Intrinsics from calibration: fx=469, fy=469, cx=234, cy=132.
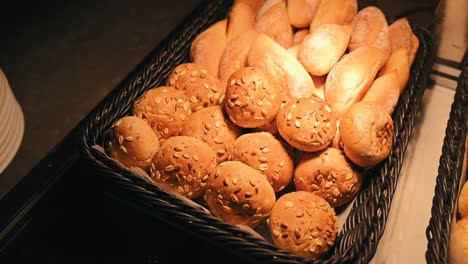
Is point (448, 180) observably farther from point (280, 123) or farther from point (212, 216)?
point (212, 216)

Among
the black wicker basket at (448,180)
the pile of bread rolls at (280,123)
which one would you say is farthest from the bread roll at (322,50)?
the black wicker basket at (448,180)

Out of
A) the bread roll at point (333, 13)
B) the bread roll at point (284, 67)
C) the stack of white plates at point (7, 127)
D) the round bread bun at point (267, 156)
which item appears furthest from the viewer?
the bread roll at point (333, 13)

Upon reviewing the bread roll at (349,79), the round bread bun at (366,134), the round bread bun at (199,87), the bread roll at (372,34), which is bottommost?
the round bread bun at (199,87)

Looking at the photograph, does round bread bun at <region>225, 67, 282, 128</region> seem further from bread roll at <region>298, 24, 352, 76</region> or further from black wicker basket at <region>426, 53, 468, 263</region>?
black wicker basket at <region>426, 53, 468, 263</region>

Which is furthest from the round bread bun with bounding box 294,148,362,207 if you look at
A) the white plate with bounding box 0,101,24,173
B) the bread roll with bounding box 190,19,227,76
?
the white plate with bounding box 0,101,24,173

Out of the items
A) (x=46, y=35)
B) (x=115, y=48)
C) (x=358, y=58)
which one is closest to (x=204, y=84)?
(x=358, y=58)

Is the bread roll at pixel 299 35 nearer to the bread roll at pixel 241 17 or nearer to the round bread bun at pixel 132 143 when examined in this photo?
the bread roll at pixel 241 17

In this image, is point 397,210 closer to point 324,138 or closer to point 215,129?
point 324,138
